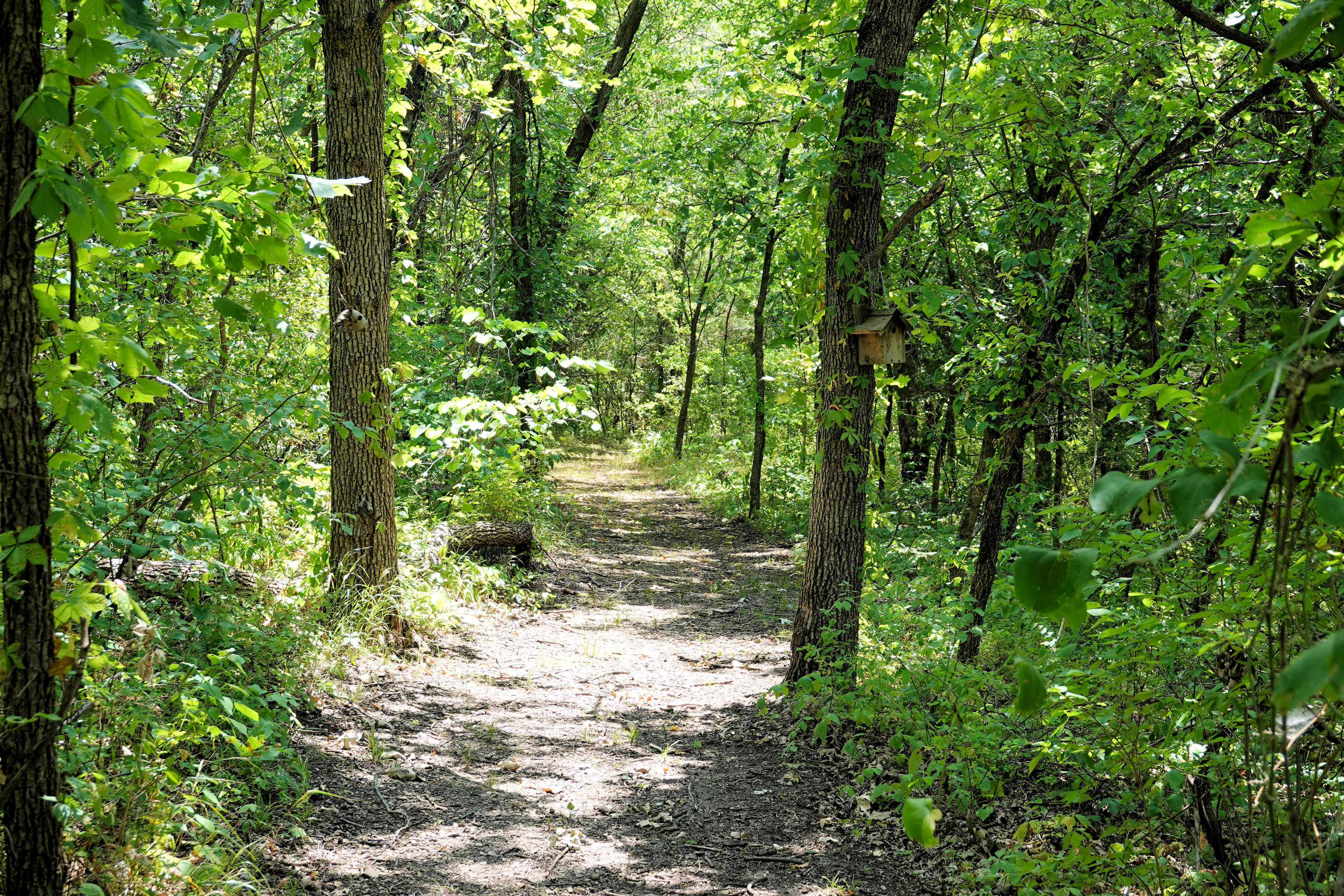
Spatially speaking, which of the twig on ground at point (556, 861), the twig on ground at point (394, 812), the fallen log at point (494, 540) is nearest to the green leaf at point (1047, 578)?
the twig on ground at point (556, 861)

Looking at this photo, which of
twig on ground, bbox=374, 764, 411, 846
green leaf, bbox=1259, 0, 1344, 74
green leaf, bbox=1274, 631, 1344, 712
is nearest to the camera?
green leaf, bbox=1274, 631, 1344, 712

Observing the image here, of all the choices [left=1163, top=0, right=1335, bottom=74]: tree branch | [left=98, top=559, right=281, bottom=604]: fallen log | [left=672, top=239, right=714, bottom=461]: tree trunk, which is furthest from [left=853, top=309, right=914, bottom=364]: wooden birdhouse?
[left=672, top=239, right=714, bottom=461]: tree trunk

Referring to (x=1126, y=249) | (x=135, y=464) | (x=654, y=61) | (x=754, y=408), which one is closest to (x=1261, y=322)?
(x=1126, y=249)

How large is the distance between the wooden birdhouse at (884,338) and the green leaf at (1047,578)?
160 inches

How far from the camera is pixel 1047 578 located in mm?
1251

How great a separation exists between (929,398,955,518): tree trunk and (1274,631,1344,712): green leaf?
8.39 m

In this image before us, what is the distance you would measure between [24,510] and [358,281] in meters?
3.97

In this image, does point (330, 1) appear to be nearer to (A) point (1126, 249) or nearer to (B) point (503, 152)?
(B) point (503, 152)

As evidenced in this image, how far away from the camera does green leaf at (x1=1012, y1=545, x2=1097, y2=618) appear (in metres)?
1.23

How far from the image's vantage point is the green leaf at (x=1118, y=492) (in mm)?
1128

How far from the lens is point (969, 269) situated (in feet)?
25.3

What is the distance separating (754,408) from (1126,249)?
865cm

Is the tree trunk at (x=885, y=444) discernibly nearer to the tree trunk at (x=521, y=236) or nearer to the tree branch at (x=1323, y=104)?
the tree branch at (x=1323, y=104)

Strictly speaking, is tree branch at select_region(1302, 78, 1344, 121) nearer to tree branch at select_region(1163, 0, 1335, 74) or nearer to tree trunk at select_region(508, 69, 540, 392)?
tree branch at select_region(1163, 0, 1335, 74)
